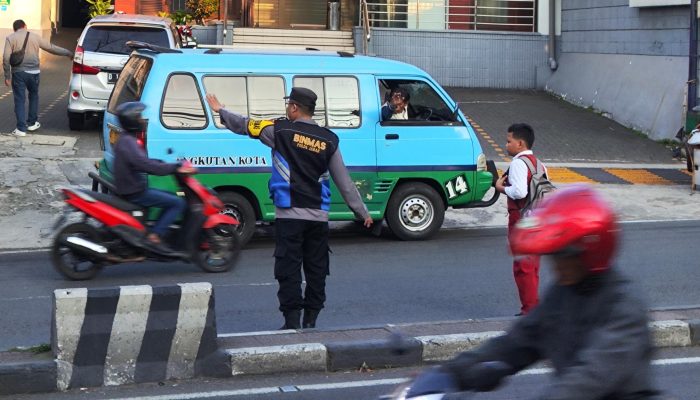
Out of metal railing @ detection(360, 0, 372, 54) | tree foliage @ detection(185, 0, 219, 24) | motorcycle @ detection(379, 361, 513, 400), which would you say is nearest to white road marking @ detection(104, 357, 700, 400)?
motorcycle @ detection(379, 361, 513, 400)

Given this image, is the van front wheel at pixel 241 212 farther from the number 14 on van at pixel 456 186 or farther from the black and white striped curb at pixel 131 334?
the black and white striped curb at pixel 131 334

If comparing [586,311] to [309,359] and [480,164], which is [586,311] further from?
[480,164]

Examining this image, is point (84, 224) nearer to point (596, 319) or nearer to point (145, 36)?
point (596, 319)

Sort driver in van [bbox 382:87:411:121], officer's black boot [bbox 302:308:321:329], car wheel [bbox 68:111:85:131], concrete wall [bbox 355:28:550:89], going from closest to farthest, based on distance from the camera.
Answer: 1. officer's black boot [bbox 302:308:321:329]
2. driver in van [bbox 382:87:411:121]
3. car wheel [bbox 68:111:85:131]
4. concrete wall [bbox 355:28:550:89]

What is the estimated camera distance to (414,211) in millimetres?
12570

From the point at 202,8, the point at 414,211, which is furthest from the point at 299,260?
the point at 202,8

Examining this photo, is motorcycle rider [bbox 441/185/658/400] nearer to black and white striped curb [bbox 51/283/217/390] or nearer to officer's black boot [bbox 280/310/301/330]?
black and white striped curb [bbox 51/283/217/390]

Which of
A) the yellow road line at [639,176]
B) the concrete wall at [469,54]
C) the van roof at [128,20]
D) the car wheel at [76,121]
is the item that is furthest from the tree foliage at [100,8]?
the yellow road line at [639,176]

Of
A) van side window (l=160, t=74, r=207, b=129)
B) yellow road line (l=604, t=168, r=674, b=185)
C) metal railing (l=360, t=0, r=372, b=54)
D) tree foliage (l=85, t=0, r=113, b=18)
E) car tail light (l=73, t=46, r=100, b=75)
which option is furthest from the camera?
tree foliage (l=85, t=0, r=113, b=18)

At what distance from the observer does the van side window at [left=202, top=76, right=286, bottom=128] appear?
38.5 ft

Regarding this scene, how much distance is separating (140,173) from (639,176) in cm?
981

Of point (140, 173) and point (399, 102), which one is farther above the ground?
point (399, 102)

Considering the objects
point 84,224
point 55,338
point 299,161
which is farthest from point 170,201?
point 55,338

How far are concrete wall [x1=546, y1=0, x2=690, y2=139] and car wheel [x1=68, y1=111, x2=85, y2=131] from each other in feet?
34.9
